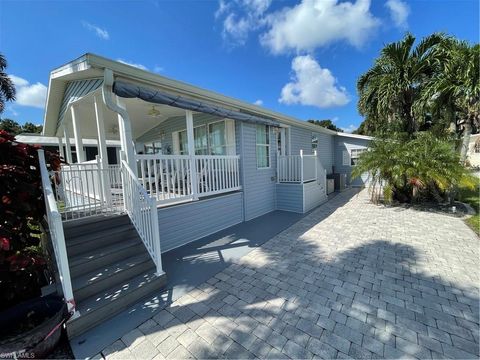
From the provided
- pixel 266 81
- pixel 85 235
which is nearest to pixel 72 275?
pixel 85 235

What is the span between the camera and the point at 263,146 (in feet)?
24.4

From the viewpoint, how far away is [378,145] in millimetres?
7664

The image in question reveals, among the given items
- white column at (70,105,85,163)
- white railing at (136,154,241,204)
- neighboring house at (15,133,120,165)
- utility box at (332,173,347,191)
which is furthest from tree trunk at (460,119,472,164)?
neighboring house at (15,133,120,165)

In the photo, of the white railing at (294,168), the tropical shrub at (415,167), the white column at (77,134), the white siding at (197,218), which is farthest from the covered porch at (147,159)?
the tropical shrub at (415,167)

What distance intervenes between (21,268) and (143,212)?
1428 mm

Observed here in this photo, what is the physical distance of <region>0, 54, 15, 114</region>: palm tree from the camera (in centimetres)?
1253

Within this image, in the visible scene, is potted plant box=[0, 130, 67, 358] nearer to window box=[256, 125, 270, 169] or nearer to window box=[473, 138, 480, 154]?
window box=[256, 125, 270, 169]

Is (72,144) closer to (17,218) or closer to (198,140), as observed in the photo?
(198,140)

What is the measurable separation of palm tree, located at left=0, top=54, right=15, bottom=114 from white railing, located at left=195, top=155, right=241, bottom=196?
16.3 m

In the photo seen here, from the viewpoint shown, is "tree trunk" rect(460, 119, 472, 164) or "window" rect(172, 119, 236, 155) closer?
"window" rect(172, 119, 236, 155)

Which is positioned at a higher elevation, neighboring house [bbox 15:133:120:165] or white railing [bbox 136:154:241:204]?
neighboring house [bbox 15:133:120:165]

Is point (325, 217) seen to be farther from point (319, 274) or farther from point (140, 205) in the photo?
point (140, 205)

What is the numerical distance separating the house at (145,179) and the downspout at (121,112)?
0.7 inches

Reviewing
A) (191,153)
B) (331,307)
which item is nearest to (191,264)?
(331,307)
